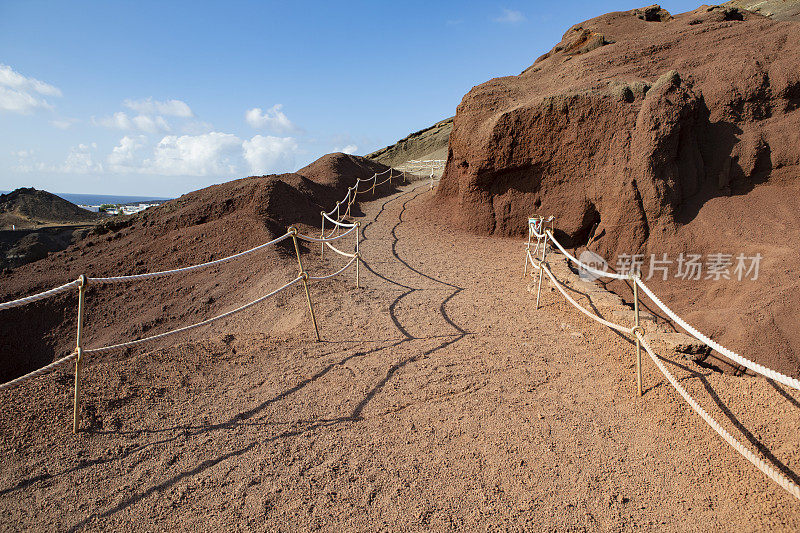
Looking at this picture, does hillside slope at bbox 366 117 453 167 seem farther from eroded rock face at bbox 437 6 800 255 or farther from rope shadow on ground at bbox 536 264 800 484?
rope shadow on ground at bbox 536 264 800 484

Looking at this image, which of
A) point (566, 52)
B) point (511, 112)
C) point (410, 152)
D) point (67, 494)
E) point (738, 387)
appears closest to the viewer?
point (67, 494)

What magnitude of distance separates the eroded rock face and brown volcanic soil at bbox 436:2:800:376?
0.07 ft

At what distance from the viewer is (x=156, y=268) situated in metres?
9.14

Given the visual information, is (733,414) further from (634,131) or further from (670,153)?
(634,131)

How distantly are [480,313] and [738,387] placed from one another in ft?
9.37

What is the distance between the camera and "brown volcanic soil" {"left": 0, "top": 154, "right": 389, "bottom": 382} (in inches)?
285

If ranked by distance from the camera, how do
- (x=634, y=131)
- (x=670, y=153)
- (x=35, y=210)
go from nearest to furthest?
(x=670, y=153)
(x=634, y=131)
(x=35, y=210)

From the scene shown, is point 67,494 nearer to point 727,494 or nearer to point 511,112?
point 727,494

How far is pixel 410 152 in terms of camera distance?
35406mm

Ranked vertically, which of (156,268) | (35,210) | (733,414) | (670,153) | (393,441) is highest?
(35,210)

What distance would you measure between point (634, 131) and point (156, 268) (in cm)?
1026

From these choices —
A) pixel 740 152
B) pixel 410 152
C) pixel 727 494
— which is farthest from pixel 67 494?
pixel 410 152

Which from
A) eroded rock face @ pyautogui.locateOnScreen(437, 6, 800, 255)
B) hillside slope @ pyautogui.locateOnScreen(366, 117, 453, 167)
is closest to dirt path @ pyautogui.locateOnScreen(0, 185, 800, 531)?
eroded rock face @ pyautogui.locateOnScreen(437, 6, 800, 255)

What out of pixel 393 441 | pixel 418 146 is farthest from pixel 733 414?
pixel 418 146
